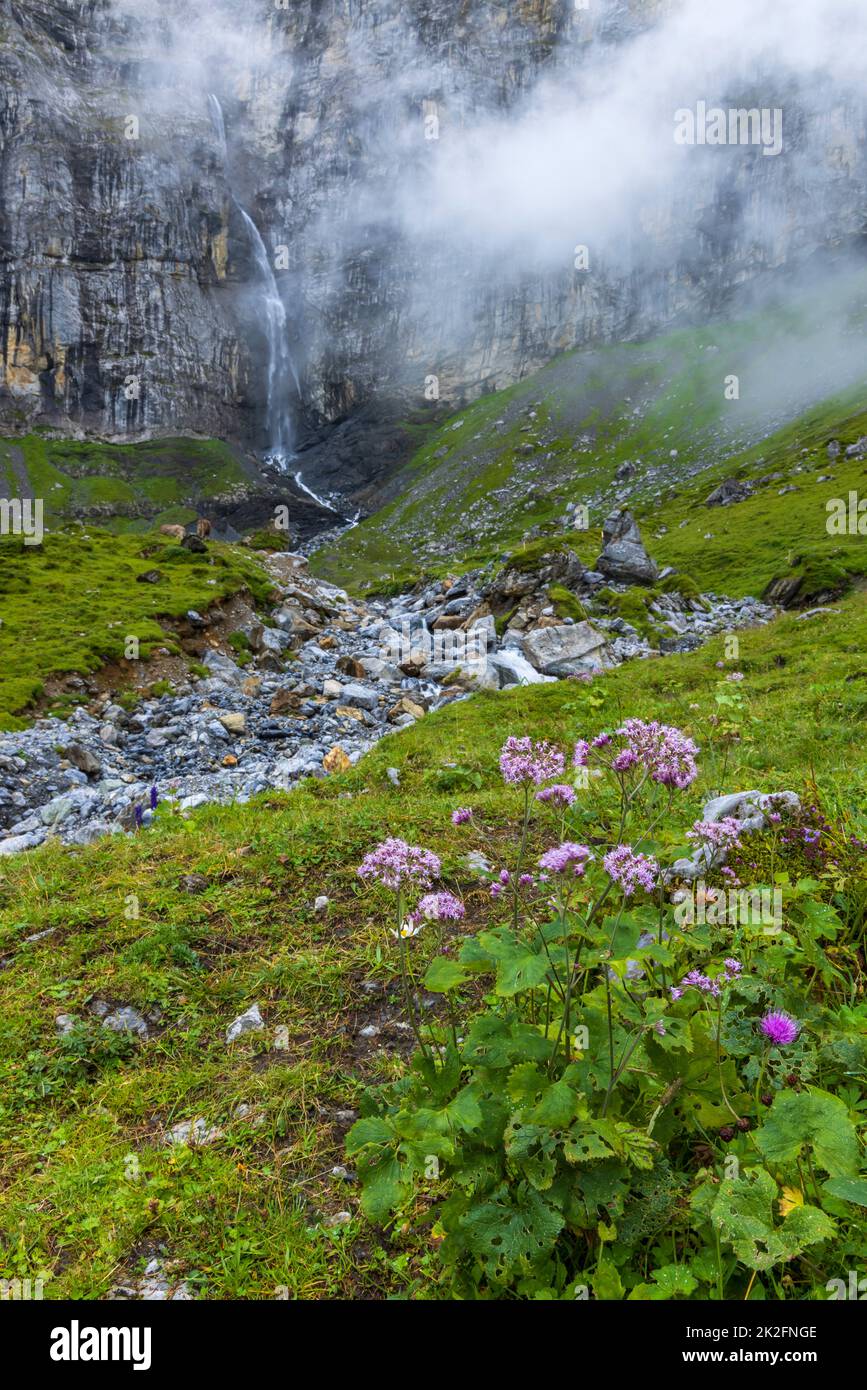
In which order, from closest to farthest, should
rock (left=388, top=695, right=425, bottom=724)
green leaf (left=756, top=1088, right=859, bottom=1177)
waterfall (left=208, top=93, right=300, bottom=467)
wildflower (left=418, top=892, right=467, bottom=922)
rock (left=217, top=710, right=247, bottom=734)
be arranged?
1. green leaf (left=756, top=1088, right=859, bottom=1177)
2. wildflower (left=418, top=892, right=467, bottom=922)
3. rock (left=217, top=710, right=247, bottom=734)
4. rock (left=388, top=695, right=425, bottom=724)
5. waterfall (left=208, top=93, right=300, bottom=467)

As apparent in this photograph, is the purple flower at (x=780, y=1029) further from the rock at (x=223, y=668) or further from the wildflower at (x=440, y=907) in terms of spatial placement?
the rock at (x=223, y=668)

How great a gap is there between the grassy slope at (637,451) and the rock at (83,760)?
142 ft

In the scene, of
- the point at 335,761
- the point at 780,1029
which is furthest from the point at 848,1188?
the point at 335,761

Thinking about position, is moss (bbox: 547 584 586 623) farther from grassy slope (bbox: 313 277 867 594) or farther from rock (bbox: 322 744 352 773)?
grassy slope (bbox: 313 277 867 594)

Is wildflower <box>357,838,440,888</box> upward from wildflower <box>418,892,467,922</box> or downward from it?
upward

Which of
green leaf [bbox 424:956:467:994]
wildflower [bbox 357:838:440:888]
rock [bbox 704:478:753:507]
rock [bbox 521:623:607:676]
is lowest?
green leaf [bbox 424:956:467:994]

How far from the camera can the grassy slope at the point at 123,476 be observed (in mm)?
122250

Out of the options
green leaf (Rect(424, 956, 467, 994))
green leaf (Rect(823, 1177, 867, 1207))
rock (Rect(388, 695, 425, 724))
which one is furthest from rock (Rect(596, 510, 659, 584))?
green leaf (Rect(823, 1177, 867, 1207))

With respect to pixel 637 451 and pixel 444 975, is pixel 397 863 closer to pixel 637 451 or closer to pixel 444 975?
pixel 444 975

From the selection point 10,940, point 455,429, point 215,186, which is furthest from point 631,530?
point 215,186

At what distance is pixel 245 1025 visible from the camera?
456cm

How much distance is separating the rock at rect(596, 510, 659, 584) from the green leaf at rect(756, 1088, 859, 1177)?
114ft

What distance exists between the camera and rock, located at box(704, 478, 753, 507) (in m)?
69.5

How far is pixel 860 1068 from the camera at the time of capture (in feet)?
9.03
